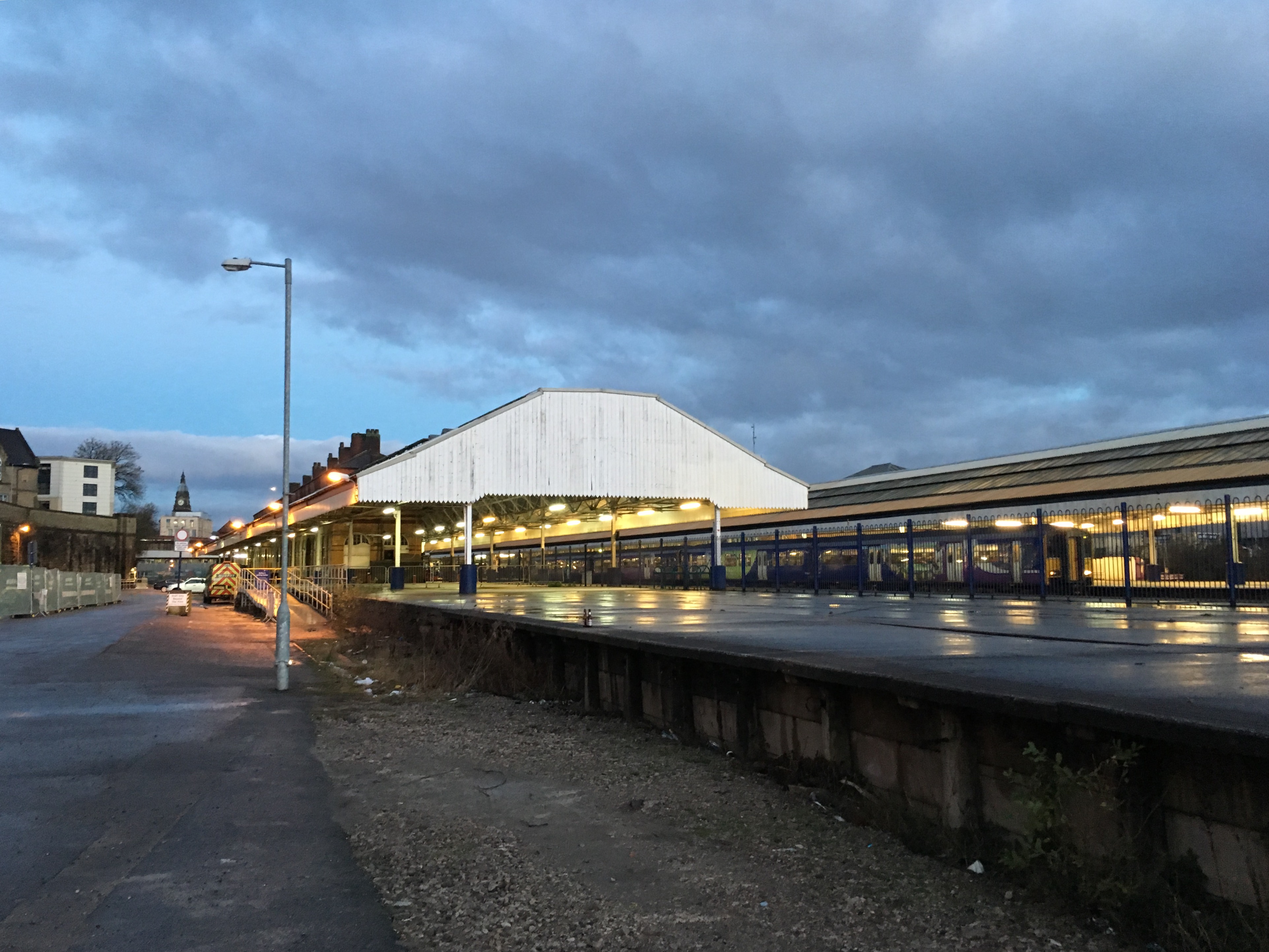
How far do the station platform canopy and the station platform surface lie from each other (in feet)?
39.4

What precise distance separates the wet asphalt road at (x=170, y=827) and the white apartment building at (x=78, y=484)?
368 feet

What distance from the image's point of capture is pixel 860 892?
5582 mm

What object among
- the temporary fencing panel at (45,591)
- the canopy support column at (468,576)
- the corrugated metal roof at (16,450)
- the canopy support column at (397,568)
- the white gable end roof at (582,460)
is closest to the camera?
the canopy support column at (468,576)

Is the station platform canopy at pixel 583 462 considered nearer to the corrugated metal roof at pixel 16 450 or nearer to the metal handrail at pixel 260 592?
the metal handrail at pixel 260 592

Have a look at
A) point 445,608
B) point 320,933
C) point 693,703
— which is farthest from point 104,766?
point 445,608

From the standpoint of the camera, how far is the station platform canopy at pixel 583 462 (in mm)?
33312

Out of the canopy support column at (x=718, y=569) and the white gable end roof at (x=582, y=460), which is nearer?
the white gable end roof at (x=582, y=460)

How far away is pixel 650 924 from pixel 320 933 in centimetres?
176

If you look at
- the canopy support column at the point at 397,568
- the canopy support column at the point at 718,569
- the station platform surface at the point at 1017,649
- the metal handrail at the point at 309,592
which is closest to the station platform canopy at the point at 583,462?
the canopy support column at the point at 397,568

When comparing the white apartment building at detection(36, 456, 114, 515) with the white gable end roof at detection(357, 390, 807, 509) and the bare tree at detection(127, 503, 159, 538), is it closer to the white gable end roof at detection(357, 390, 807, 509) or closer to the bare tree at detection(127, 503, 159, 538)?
the bare tree at detection(127, 503, 159, 538)

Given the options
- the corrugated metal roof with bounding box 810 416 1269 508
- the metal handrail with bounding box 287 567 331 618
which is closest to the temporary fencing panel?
the metal handrail with bounding box 287 567 331 618

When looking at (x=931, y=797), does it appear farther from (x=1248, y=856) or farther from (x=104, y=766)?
(x=104, y=766)

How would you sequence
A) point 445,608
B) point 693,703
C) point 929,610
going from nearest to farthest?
1. point 693,703
2. point 929,610
3. point 445,608

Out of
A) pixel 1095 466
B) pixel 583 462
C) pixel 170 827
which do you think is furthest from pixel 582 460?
pixel 170 827
